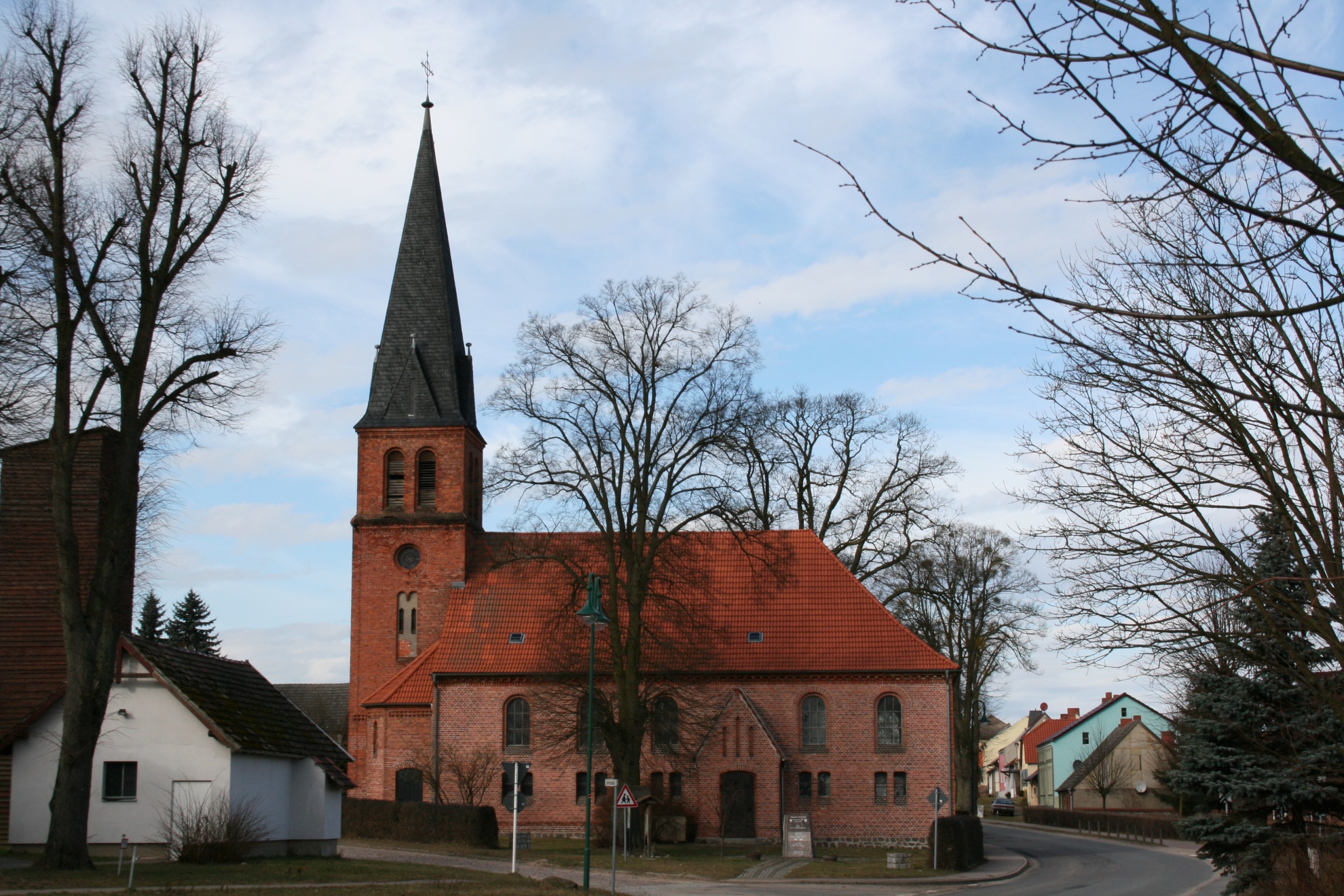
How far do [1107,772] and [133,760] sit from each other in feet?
188

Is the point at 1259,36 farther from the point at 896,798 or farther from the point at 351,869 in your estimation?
the point at 896,798

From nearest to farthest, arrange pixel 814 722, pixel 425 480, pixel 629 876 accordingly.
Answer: pixel 629 876
pixel 814 722
pixel 425 480

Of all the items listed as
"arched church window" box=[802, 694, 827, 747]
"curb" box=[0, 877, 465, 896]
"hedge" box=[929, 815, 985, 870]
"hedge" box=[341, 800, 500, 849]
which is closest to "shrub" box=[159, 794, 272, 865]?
"curb" box=[0, 877, 465, 896]

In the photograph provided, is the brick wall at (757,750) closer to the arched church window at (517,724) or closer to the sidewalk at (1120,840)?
the arched church window at (517,724)

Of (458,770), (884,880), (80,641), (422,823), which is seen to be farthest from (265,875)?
(458,770)

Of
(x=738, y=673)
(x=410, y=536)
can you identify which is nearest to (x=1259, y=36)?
(x=738, y=673)

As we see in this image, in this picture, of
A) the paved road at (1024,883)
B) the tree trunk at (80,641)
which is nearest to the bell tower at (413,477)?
the paved road at (1024,883)

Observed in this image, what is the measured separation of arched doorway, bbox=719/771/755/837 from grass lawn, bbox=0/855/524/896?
51.3 ft

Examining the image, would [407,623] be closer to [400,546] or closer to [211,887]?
[400,546]

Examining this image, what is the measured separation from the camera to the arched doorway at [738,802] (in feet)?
125

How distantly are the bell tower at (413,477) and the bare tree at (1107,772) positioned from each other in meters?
40.0

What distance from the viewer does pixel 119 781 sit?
2320 cm

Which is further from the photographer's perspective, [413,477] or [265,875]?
[413,477]

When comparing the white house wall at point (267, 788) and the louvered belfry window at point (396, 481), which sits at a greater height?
the louvered belfry window at point (396, 481)
